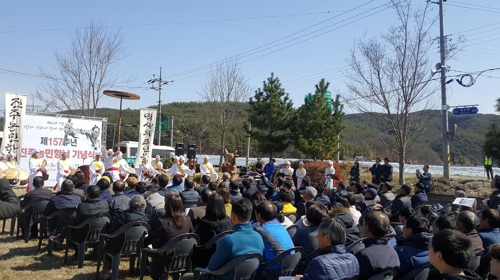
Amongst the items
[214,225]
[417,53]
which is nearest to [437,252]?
[214,225]

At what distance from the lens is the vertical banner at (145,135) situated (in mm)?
16750

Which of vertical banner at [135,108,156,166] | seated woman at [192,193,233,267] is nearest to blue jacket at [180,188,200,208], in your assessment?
seated woman at [192,193,233,267]

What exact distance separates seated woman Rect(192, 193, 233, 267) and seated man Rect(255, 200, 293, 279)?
1.75ft

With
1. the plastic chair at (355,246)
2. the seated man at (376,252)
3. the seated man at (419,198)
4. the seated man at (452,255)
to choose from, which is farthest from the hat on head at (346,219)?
the seated man at (419,198)

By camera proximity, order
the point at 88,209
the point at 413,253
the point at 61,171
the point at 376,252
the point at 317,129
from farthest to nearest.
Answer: the point at 317,129
the point at 61,171
the point at 88,209
the point at 413,253
the point at 376,252

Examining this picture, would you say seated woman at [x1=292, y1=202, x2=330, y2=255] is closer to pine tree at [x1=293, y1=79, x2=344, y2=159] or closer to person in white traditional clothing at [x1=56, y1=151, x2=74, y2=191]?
person in white traditional clothing at [x1=56, y1=151, x2=74, y2=191]

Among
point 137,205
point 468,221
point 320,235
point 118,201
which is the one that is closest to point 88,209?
point 118,201

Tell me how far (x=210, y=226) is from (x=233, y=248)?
1046mm

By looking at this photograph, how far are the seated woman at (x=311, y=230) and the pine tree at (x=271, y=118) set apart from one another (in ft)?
73.0

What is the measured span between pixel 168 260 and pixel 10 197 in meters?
1.68

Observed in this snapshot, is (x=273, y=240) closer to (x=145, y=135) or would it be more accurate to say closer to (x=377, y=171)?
(x=377, y=171)

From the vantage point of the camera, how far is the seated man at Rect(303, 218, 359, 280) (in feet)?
9.75

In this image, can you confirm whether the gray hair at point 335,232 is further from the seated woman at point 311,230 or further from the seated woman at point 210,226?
the seated woman at point 210,226

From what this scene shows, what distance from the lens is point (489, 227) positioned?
179 inches
